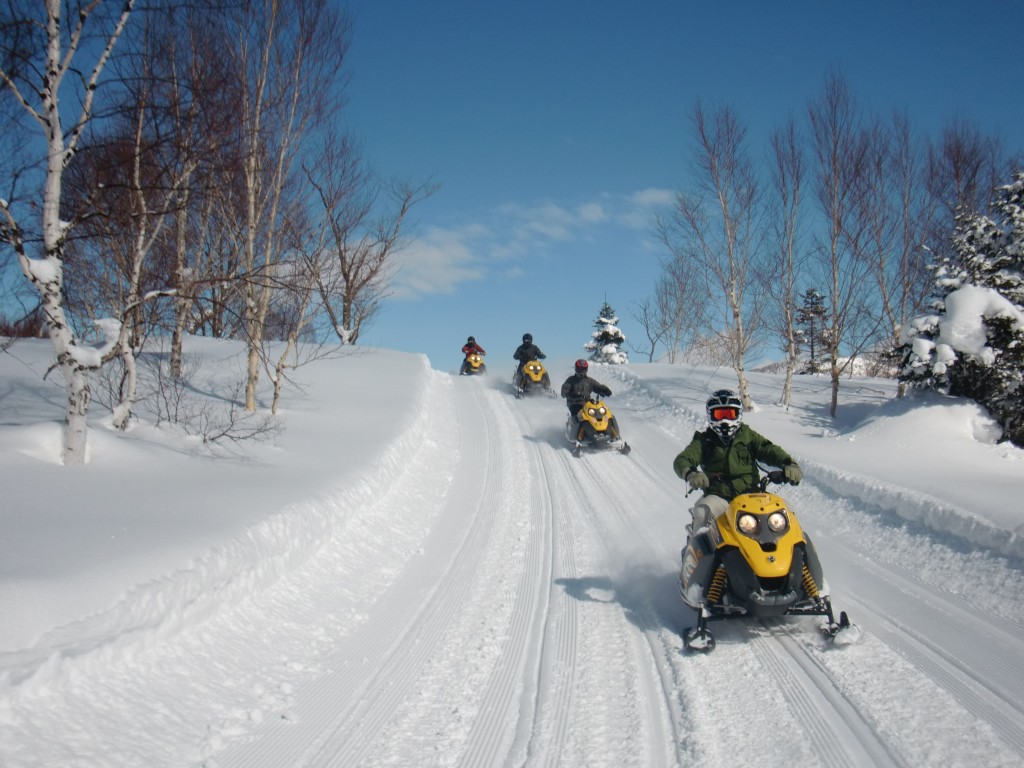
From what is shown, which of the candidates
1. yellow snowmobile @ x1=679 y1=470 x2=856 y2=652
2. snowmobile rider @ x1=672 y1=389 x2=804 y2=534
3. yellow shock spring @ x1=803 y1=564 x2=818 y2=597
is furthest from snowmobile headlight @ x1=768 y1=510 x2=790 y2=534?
snowmobile rider @ x1=672 y1=389 x2=804 y2=534

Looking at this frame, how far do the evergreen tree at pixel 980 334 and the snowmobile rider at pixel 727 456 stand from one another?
9.87 m

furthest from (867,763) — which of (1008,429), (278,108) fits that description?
(1008,429)

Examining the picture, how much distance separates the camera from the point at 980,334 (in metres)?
12.9

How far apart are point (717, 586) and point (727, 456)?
1.32 meters

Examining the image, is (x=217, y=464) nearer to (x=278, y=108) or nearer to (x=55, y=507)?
(x=55, y=507)

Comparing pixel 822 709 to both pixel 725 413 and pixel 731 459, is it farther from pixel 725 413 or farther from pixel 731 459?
pixel 725 413

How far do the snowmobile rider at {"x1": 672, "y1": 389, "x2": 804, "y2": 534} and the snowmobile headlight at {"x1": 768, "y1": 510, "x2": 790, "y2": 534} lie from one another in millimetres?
733

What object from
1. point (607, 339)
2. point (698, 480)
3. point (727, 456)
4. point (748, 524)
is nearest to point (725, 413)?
point (727, 456)

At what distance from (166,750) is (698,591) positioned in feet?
11.3

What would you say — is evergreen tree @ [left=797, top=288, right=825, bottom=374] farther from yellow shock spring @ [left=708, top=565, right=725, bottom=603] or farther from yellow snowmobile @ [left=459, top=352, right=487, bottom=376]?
yellow shock spring @ [left=708, top=565, right=725, bottom=603]

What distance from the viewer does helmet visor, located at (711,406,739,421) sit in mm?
5461

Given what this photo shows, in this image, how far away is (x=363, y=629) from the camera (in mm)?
4879

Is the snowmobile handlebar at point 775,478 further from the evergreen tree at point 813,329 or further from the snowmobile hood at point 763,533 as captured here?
the evergreen tree at point 813,329

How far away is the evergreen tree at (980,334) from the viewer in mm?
12672
